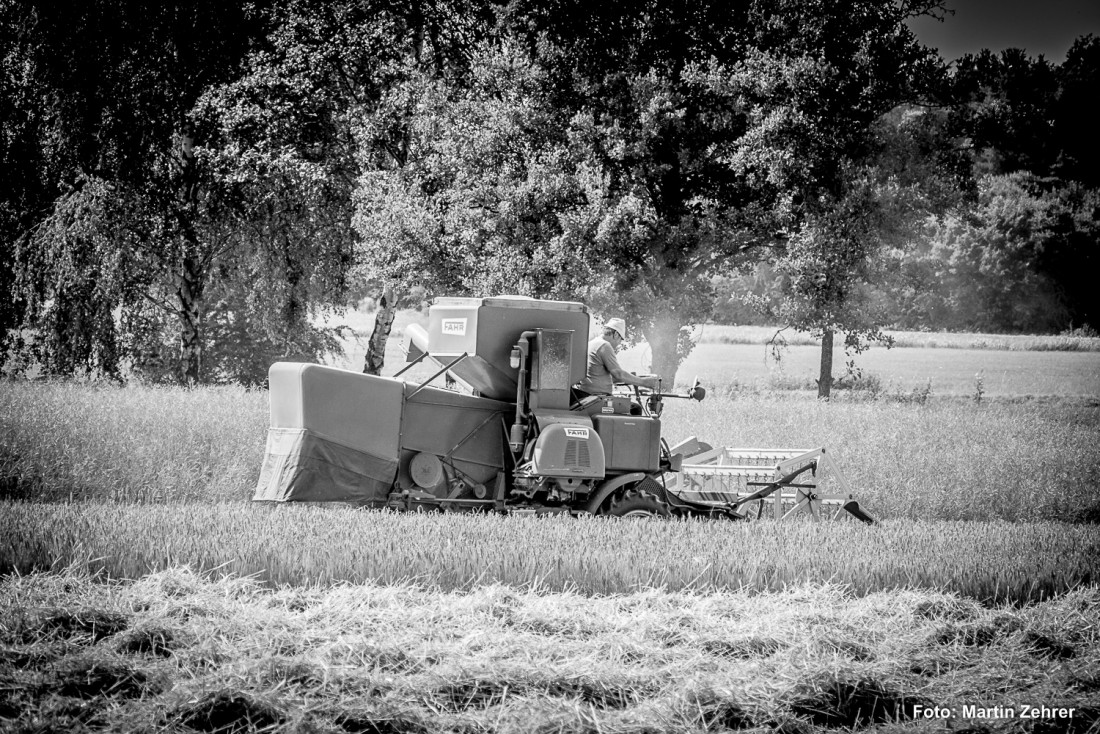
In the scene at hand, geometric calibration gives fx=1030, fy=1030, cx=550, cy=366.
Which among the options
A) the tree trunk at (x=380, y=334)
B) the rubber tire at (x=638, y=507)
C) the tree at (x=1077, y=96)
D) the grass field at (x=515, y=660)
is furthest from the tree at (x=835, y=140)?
the grass field at (x=515, y=660)

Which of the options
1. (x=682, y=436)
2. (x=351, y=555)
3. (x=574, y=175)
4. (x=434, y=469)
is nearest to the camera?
(x=351, y=555)

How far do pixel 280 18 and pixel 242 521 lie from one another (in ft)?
57.8

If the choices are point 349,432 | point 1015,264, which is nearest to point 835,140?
point 349,432

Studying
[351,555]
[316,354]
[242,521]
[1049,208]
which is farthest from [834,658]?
[1049,208]

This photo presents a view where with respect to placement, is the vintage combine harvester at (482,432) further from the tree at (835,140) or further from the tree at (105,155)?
A: the tree at (105,155)

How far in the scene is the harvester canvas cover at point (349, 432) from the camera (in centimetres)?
845

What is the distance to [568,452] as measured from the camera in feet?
29.8

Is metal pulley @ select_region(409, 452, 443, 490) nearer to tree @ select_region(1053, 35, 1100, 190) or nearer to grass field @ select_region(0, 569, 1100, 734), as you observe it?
grass field @ select_region(0, 569, 1100, 734)

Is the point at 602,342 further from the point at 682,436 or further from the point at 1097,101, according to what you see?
the point at 1097,101

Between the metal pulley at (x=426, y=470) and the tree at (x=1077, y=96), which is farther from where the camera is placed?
the tree at (x=1077, y=96)

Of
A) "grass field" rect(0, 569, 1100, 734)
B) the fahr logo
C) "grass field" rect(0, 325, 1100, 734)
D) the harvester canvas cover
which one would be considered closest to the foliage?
the fahr logo

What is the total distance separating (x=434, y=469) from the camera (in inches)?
364

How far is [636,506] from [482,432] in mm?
1661

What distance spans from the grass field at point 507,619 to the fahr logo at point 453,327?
169 centimetres
